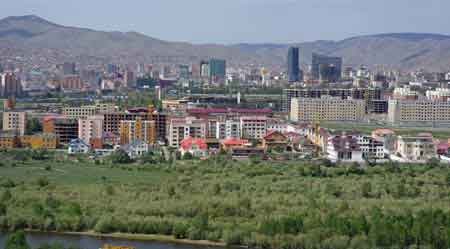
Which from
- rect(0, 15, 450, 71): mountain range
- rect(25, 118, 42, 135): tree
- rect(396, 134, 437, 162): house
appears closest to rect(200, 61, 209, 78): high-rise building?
rect(0, 15, 450, 71): mountain range

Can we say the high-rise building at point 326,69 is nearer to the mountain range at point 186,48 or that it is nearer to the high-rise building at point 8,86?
the high-rise building at point 8,86

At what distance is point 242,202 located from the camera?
1226cm

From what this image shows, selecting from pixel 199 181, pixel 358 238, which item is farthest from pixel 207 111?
pixel 358 238

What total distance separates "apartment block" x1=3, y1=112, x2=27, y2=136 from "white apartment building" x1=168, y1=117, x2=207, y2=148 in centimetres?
279

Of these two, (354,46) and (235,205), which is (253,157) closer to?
(235,205)

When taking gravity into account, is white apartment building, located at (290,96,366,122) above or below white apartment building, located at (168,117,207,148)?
above

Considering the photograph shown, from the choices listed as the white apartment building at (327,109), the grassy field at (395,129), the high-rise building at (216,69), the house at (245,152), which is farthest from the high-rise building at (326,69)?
the house at (245,152)

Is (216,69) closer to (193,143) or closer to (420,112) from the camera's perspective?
(420,112)

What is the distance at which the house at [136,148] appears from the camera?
18688 millimetres

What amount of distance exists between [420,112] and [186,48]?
47396mm

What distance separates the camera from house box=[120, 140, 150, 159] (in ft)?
61.3

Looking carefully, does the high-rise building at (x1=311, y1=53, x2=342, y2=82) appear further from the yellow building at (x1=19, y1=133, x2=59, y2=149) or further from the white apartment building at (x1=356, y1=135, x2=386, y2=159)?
the yellow building at (x1=19, y1=133, x2=59, y2=149)

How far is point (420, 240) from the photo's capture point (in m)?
10.2

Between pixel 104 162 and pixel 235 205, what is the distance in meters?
5.57
